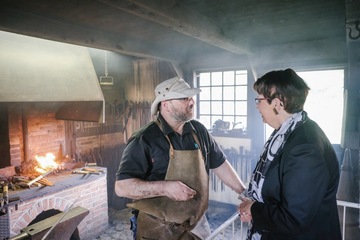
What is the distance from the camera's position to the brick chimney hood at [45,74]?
140 inches

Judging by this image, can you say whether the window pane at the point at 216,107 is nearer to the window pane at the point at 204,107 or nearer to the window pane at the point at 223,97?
the window pane at the point at 223,97

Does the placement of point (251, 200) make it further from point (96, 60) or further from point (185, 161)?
point (96, 60)

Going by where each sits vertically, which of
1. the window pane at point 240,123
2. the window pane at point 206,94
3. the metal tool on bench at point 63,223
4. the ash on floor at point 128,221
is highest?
the window pane at point 206,94

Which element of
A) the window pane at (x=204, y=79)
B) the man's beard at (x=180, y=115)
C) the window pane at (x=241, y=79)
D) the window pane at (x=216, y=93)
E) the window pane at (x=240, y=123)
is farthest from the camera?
the window pane at (x=204, y=79)

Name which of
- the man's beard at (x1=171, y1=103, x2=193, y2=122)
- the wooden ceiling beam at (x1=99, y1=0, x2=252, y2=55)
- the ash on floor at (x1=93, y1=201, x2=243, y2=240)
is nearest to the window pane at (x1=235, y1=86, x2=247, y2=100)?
the wooden ceiling beam at (x1=99, y1=0, x2=252, y2=55)

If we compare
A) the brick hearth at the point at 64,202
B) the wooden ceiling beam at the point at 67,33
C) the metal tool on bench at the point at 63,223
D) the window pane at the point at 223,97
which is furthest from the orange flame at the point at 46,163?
the window pane at the point at 223,97

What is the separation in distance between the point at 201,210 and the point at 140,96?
5.12 metres

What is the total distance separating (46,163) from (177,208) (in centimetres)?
389

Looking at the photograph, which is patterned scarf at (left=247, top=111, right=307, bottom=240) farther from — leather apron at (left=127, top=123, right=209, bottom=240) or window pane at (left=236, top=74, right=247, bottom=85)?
window pane at (left=236, top=74, right=247, bottom=85)

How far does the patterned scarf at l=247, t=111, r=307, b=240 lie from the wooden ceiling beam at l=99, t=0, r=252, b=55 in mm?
1478

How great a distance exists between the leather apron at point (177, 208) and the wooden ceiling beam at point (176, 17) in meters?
1.14

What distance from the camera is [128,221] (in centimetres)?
566

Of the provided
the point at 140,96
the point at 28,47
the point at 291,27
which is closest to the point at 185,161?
the point at 291,27

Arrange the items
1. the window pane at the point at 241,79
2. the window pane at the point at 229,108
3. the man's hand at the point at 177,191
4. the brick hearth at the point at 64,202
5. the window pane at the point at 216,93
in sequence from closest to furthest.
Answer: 1. the man's hand at the point at 177,191
2. the brick hearth at the point at 64,202
3. the window pane at the point at 241,79
4. the window pane at the point at 229,108
5. the window pane at the point at 216,93
